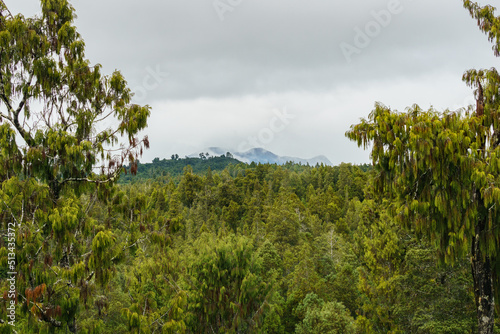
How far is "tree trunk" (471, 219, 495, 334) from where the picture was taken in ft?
21.1

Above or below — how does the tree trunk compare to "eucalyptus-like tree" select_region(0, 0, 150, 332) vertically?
below

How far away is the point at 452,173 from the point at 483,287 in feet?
7.86

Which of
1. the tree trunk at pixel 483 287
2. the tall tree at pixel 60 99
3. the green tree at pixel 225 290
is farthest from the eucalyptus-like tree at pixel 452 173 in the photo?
the green tree at pixel 225 290

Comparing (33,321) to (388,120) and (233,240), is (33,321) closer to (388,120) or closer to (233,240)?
(388,120)

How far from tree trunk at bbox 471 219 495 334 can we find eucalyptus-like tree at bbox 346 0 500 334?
16 millimetres

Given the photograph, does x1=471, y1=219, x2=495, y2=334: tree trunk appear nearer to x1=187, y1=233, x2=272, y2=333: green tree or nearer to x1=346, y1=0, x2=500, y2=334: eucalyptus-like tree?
x1=346, y1=0, x2=500, y2=334: eucalyptus-like tree

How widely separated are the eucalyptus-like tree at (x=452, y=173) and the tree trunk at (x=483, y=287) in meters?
0.02

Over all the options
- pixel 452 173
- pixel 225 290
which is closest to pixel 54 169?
pixel 452 173

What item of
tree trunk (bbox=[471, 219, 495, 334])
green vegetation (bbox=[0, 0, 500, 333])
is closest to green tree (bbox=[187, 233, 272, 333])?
green vegetation (bbox=[0, 0, 500, 333])

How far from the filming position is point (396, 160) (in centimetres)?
616

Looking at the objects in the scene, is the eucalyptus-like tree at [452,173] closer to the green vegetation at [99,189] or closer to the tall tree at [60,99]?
the green vegetation at [99,189]

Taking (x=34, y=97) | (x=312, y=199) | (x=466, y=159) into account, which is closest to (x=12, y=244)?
(x=34, y=97)

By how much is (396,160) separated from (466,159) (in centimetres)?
109

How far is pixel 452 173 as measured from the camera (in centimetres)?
608
